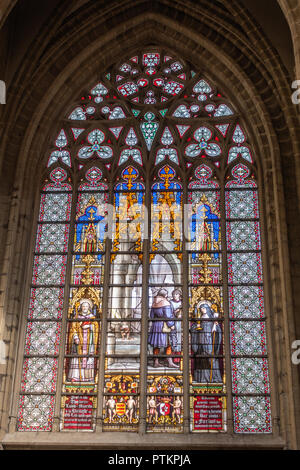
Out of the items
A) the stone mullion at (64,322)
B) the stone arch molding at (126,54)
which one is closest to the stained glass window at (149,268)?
the stone mullion at (64,322)

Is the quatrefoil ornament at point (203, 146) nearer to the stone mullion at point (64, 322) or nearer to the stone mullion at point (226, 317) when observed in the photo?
the stone mullion at point (226, 317)

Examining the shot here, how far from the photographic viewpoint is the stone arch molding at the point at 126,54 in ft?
38.6

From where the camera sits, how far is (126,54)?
13.6 meters

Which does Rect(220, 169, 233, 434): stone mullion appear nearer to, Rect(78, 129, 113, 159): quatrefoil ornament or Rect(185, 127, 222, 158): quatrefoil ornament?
Rect(185, 127, 222, 158): quatrefoil ornament

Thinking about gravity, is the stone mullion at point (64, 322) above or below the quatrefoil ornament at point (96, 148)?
below

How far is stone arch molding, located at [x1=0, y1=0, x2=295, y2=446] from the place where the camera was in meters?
11.8

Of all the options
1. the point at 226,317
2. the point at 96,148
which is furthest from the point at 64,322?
the point at 96,148

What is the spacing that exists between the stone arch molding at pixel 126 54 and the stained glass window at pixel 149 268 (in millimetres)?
237

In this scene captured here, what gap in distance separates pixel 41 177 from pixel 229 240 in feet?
11.4

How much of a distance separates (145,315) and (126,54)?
519 cm

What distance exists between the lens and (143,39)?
13539mm

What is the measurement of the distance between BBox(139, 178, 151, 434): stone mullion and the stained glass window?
0.02 meters

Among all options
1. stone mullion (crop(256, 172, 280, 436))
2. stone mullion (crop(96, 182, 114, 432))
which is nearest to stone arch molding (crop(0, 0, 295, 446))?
stone mullion (crop(256, 172, 280, 436))

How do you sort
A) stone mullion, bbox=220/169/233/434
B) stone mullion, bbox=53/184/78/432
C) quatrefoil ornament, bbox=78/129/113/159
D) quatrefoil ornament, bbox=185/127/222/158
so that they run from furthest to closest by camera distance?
quatrefoil ornament, bbox=78/129/113/159 < quatrefoil ornament, bbox=185/127/222/158 < stone mullion, bbox=53/184/78/432 < stone mullion, bbox=220/169/233/434
